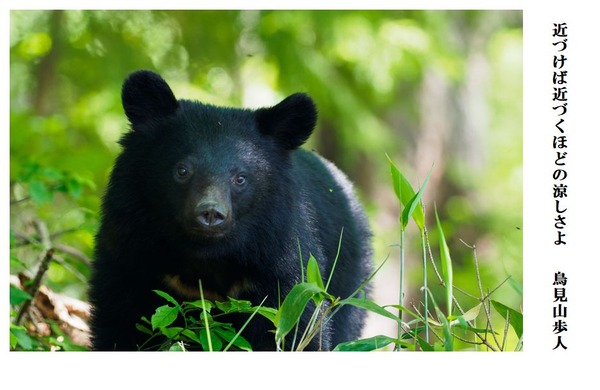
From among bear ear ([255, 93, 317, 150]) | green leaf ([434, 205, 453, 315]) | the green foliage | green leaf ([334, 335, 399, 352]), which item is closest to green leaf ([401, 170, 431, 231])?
green leaf ([434, 205, 453, 315])

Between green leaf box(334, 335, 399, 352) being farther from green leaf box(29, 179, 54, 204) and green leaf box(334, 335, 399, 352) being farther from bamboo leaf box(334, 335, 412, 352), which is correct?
green leaf box(29, 179, 54, 204)

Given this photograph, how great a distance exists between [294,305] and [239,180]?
4.54ft

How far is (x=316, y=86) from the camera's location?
1327 cm

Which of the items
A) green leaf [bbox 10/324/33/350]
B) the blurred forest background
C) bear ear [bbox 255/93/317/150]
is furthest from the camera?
the blurred forest background

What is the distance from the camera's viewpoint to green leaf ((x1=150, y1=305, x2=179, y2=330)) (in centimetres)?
460

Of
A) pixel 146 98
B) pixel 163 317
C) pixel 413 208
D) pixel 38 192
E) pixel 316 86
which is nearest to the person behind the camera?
pixel 413 208

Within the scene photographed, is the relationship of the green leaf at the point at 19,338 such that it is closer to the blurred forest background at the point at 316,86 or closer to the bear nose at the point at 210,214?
the bear nose at the point at 210,214

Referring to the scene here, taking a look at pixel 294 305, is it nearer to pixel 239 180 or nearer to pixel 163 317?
pixel 163 317

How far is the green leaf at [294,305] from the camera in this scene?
4391 millimetres

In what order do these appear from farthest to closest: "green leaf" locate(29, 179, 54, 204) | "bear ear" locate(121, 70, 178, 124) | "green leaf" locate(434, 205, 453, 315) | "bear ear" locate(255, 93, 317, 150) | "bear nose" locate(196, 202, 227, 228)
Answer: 1. "green leaf" locate(29, 179, 54, 204)
2. "bear ear" locate(255, 93, 317, 150)
3. "bear ear" locate(121, 70, 178, 124)
4. "bear nose" locate(196, 202, 227, 228)
5. "green leaf" locate(434, 205, 453, 315)

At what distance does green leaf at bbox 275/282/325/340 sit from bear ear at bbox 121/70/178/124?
1998 mm

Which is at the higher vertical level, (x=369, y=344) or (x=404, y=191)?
(x=404, y=191)

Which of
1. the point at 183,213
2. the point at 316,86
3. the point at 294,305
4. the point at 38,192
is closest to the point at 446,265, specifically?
the point at 294,305

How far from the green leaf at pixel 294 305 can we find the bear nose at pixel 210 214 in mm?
914
